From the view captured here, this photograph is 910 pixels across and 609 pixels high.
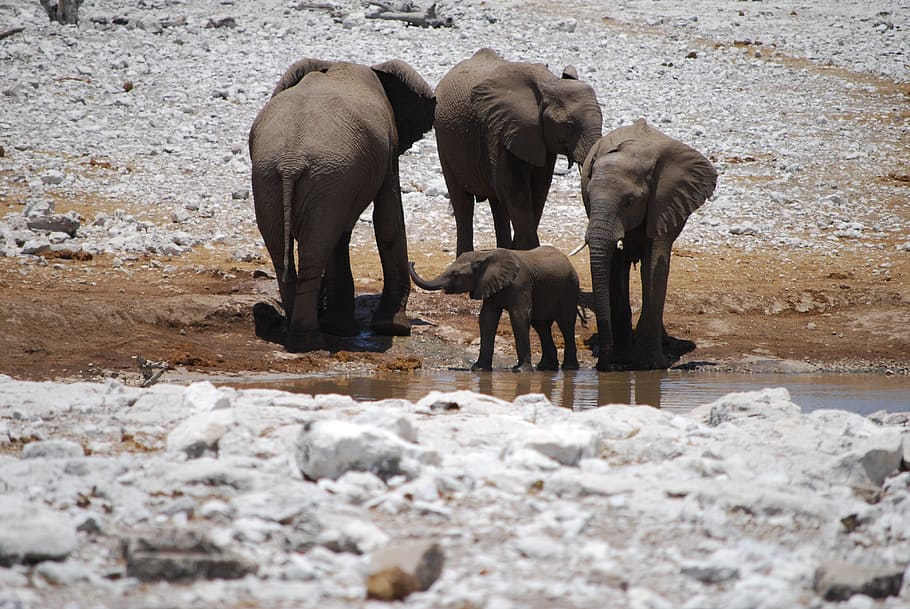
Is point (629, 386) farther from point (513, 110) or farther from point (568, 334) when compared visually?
point (513, 110)

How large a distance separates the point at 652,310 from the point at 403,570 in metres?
7.69

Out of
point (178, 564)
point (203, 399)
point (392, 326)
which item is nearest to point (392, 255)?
point (392, 326)

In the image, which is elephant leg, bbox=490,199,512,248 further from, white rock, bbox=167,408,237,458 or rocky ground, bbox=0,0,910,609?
white rock, bbox=167,408,237,458

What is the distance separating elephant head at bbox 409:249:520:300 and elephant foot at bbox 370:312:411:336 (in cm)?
77

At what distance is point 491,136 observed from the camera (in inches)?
512

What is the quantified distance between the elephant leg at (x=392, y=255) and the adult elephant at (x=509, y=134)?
127cm

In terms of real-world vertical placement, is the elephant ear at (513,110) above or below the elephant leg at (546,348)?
above

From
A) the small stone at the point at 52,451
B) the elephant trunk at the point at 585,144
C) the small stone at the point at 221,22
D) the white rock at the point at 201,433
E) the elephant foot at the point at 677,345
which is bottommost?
the elephant foot at the point at 677,345

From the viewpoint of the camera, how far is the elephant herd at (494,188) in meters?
10.4

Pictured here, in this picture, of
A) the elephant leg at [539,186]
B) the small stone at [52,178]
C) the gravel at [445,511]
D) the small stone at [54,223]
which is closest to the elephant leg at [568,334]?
the elephant leg at [539,186]

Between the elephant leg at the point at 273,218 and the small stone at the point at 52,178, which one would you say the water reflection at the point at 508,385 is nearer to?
the elephant leg at the point at 273,218

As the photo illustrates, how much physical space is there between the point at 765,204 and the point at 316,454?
1593cm

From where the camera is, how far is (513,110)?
12680 mm

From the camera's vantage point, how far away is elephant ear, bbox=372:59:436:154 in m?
12.6
